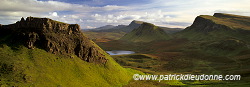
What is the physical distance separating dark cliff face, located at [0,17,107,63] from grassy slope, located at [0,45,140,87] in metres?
2.71

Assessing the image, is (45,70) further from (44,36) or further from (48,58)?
(44,36)

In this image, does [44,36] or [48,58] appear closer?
[48,58]

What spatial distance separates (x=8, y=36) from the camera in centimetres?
6325

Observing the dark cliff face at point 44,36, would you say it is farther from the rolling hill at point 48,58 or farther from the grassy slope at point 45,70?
the grassy slope at point 45,70

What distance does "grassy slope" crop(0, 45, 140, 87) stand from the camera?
5078cm

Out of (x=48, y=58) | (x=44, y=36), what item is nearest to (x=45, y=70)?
(x=48, y=58)

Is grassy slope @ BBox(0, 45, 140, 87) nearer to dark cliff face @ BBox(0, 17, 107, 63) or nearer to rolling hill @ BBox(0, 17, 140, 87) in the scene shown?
rolling hill @ BBox(0, 17, 140, 87)

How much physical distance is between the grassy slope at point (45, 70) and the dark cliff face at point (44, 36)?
8.90 feet

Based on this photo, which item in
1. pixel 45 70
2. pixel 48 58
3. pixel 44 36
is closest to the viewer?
pixel 45 70

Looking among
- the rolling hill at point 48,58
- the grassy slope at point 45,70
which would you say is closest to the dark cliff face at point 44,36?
the rolling hill at point 48,58

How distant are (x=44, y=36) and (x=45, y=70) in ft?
47.4

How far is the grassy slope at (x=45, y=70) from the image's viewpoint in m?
50.8

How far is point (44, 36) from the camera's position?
212ft

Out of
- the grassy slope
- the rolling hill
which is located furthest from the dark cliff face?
the grassy slope
